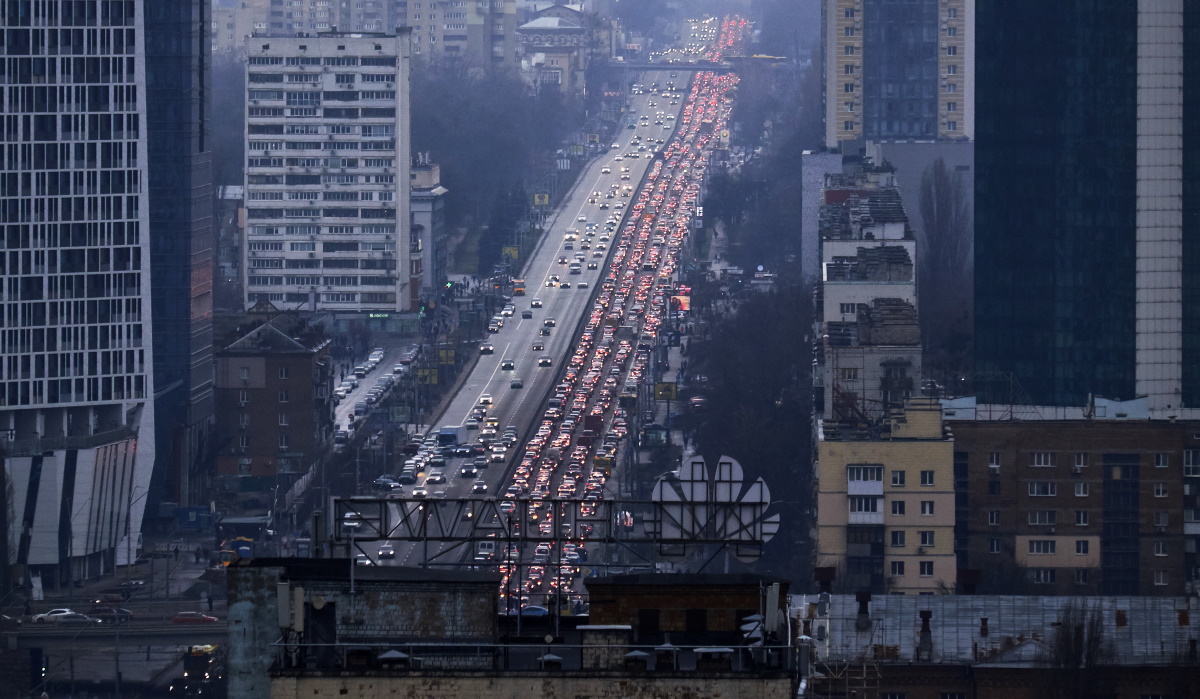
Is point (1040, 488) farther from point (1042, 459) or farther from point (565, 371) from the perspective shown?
point (565, 371)

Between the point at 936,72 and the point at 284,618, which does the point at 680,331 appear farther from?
the point at 284,618

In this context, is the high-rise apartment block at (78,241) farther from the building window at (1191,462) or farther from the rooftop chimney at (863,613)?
the rooftop chimney at (863,613)

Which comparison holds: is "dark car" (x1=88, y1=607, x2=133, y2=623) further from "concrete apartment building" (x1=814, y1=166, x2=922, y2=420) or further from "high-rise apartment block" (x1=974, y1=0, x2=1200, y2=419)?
"high-rise apartment block" (x1=974, y1=0, x2=1200, y2=419)

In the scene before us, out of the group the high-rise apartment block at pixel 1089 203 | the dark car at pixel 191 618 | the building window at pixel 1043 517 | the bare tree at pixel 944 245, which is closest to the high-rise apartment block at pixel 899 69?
the bare tree at pixel 944 245

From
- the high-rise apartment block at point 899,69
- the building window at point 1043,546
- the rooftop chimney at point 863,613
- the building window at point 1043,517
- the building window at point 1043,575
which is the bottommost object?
the building window at point 1043,575

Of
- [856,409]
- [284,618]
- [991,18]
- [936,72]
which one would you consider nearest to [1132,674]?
[856,409]
